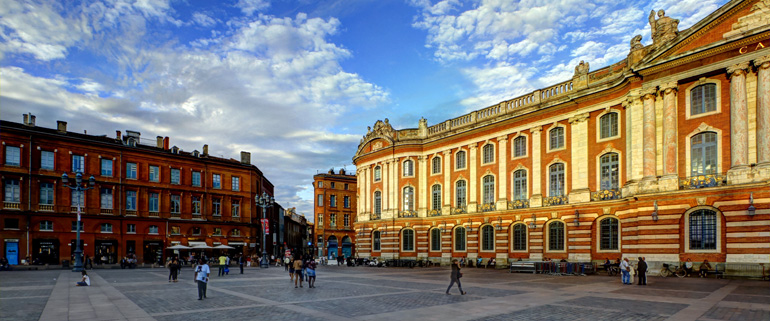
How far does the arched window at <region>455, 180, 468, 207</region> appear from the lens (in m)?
48.7

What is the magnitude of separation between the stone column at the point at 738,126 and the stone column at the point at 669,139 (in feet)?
9.41

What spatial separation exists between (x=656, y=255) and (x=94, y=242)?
174 ft

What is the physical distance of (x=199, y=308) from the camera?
55.4ft

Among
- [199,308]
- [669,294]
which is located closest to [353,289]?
[199,308]

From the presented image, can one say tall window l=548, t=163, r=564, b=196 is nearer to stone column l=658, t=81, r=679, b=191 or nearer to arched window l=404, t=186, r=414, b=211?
stone column l=658, t=81, r=679, b=191

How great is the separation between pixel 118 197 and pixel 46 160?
8004mm

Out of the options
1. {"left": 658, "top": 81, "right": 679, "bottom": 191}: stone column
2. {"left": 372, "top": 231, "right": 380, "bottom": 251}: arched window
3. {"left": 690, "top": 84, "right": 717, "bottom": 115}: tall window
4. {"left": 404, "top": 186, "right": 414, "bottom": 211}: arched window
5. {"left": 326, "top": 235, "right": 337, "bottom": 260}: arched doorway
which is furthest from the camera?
{"left": 326, "top": 235, "right": 337, "bottom": 260}: arched doorway

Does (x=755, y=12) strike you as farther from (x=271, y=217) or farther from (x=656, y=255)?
(x=271, y=217)

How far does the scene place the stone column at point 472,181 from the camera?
47125mm

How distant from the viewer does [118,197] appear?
187 ft

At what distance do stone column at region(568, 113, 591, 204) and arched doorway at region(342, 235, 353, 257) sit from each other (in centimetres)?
5366

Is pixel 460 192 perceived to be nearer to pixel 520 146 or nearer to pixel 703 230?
pixel 520 146

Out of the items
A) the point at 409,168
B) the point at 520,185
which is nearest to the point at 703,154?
the point at 520,185

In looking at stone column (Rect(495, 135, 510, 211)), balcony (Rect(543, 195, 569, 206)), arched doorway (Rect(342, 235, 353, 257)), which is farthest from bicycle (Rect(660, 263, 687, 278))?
arched doorway (Rect(342, 235, 353, 257))
